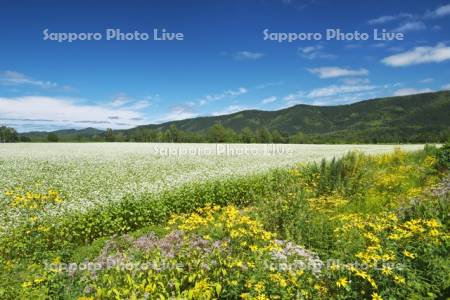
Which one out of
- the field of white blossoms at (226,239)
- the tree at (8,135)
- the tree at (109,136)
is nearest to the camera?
the field of white blossoms at (226,239)

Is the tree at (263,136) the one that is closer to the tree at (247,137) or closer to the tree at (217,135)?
the tree at (247,137)

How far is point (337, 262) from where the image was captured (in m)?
5.64

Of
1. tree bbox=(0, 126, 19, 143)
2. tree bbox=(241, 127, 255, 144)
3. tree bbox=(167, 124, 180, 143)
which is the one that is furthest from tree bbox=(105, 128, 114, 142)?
tree bbox=(241, 127, 255, 144)

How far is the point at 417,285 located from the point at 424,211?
14.2ft

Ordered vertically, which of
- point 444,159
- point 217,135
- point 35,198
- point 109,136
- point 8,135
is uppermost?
point 8,135

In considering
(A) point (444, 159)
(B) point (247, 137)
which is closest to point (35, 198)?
(A) point (444, 159)

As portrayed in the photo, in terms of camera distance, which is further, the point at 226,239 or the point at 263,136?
the point at 263,136

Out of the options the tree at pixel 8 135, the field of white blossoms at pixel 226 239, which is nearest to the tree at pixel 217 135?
the tree at pixel 8 135

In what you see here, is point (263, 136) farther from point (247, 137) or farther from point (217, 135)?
point (217, 135)

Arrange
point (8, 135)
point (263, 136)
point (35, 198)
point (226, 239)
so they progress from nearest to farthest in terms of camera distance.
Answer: point (226, 239) → point (35, 198) → point (8, 135) → point (263, 136)

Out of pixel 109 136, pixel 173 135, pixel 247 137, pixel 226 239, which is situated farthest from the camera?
pixel 173 135

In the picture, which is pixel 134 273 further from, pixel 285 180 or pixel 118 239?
pixel 285 180

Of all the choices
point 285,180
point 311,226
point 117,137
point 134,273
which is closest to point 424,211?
point 311,226

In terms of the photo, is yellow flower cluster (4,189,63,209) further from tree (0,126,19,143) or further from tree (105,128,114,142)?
tree (0,126,19,143)
